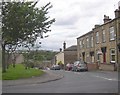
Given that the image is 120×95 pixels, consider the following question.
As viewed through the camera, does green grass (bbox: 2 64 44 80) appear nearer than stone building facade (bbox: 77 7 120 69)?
Yes

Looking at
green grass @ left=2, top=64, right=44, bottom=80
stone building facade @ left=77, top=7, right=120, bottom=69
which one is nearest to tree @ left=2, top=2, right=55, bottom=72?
green grass @ left=2, top=64, right=44, bottom=80

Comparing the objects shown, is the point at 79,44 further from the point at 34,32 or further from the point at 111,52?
the point at 34,32

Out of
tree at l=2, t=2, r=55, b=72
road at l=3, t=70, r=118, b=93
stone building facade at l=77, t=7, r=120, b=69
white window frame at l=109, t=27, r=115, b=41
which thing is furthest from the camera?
white window frame at l=109, t=27, r=115, b=41

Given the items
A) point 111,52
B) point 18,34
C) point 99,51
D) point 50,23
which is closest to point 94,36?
point 99,51

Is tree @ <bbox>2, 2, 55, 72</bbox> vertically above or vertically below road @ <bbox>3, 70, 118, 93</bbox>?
above

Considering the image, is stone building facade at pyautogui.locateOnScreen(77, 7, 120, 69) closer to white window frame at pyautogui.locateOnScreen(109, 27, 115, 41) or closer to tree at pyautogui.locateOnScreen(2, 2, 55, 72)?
white window frame at pyautogui.locateOnScreen(109, 27, 115, 41)

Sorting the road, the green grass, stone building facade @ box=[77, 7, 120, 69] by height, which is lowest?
the road

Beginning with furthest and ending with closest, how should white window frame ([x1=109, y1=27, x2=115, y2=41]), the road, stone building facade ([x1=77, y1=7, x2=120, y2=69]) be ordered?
white window frame ([x1=109, y1=27, x2=115, y2=41])
stone building facade ([x1=77, y1=7, x2=120, y2=69])
the road

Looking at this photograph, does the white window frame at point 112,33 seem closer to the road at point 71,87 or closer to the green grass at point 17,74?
the green grass at point 17,74

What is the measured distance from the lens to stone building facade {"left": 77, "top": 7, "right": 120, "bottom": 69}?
1731 inches

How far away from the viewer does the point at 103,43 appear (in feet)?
163

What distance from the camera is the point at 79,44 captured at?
69.2m

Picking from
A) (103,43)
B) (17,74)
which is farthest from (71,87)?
(103,43)

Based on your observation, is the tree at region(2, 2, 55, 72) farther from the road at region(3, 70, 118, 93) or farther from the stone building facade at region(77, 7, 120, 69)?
the stone building facade at region(77, 7, 120, 69)
